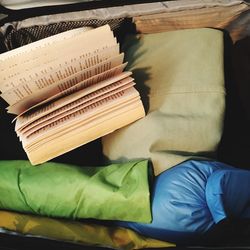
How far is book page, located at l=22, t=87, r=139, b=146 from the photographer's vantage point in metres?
0.71

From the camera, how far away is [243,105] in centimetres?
94

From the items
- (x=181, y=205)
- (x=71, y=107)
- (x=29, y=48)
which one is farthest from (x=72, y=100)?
(x=181, y=205)

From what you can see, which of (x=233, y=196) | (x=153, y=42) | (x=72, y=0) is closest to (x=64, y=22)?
(x=72, y=0)

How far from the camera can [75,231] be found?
0.64 m

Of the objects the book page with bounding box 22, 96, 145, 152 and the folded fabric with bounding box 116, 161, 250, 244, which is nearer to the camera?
the folded fabric with bounding box 116, 161, 250, 244

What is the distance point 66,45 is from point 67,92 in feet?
0.29

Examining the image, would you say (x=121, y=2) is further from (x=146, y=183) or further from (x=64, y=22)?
(x=146, y=183)

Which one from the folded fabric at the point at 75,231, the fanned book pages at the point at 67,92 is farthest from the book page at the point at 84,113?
the folded fabric at the point at 75,231

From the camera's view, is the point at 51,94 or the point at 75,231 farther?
the point at 51,94

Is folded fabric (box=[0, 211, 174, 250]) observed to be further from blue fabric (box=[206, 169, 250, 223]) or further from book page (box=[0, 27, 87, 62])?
book page (box=[0, 27, 87, 62])

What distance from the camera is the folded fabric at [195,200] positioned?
0.61 m

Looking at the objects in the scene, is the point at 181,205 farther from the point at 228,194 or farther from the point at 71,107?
the point at 71,107

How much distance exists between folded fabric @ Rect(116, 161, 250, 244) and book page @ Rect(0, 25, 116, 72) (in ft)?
0.91

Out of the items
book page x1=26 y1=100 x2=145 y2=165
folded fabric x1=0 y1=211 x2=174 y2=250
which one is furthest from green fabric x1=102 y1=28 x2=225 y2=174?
folded fabric x1=0 y1=211 x2=174 y2=250
